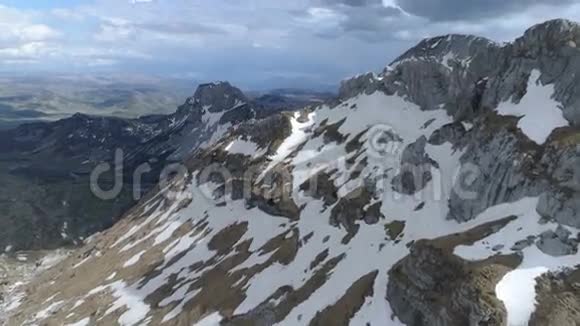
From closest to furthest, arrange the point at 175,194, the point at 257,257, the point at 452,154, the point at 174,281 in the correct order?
the point at 452,154 → the point at 257,257 → the point at 174,281 → the point at 175,194

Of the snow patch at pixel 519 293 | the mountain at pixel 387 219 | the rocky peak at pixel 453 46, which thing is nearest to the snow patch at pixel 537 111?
the mountain at pixel 387 219

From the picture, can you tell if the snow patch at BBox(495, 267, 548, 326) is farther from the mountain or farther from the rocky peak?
the rocky peak

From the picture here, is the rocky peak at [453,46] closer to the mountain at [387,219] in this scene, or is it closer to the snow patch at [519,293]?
the mountain at [387,219]

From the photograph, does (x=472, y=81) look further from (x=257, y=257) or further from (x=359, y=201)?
(x=257, y=257)

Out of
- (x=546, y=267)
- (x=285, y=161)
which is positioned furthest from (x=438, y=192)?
(x=285, y=161)

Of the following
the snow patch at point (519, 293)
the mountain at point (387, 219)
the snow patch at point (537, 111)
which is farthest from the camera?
the snow patch at point (537, 111)

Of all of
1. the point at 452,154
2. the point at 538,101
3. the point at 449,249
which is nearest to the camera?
the point at 449,249

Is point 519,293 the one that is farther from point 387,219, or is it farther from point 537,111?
point 537,111

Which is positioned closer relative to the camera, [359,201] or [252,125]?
[359,201]
